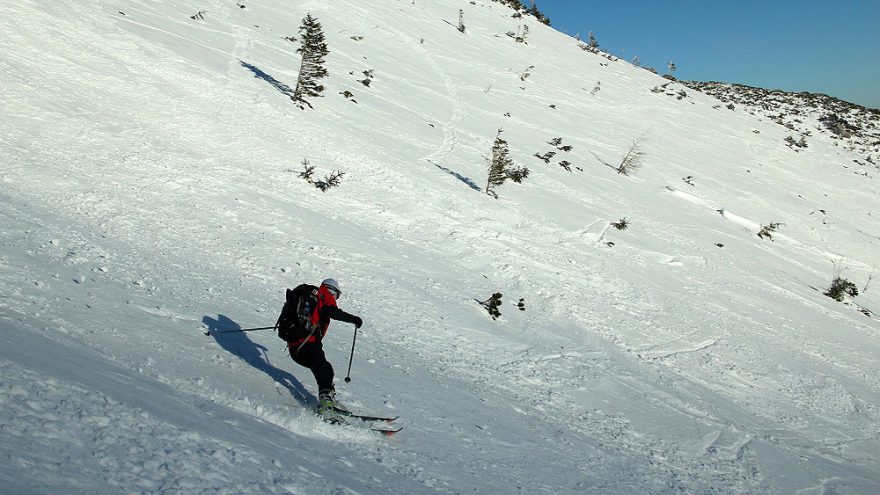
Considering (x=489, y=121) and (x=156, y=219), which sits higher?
(x=489, y=121)

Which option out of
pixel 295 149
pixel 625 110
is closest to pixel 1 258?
pixel 295 149

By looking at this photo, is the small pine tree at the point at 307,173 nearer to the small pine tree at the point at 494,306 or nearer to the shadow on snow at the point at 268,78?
the shadow on snow at the point at 268,78

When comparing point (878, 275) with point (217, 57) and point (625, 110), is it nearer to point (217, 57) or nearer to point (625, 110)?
point (625, 110)

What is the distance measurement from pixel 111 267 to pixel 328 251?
12.4 feet

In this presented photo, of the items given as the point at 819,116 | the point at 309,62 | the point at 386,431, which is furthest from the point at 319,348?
the point at 819,116

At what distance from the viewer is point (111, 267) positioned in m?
7.25

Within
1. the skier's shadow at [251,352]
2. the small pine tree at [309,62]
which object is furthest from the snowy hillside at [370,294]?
the small pine tree at [309,62]

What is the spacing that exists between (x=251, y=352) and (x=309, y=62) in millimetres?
12823

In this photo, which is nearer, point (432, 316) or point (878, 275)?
point (432, 316)

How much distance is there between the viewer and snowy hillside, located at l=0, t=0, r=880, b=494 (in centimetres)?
449

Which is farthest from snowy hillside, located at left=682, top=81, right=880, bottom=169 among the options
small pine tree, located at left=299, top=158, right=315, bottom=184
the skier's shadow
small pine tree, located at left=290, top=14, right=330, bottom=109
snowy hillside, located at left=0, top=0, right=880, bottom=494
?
the skier's shadow

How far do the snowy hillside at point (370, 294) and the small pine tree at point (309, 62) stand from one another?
0.75m

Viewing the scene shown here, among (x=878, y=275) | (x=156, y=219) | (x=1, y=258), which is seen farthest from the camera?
(x=878, y=275)

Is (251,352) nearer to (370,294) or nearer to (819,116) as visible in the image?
(370,294)
